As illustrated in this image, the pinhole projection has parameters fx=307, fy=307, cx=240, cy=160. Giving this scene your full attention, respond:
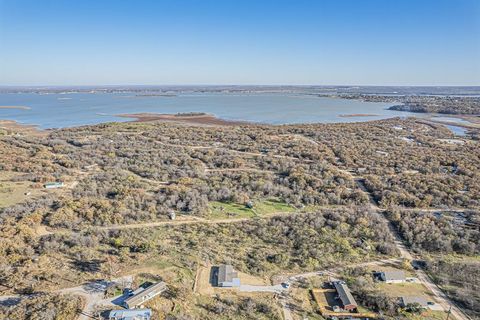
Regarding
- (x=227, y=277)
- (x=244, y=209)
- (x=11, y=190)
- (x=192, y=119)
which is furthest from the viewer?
(x=192, y=119)

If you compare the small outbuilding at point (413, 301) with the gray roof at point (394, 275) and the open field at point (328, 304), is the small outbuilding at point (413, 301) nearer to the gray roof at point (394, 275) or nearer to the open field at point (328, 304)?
the gray roof at point (394, 275)

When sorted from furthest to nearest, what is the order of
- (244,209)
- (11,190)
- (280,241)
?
1. (11,190)
2. (244,209)
3. (280,241)

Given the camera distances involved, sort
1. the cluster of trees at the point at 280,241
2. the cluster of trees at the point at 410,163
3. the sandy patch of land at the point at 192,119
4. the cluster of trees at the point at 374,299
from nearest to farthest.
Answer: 1. the cluster of trees at the point at 374,299
2. the cluster of trees at the point at 280,241
3. the cluster of trees at the point at 410,163
4. the sandy patch of land at the point at 192,119

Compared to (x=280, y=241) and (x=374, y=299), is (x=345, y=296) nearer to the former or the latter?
(x=374, y=299)

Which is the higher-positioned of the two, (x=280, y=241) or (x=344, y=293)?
(x=280, y=241)

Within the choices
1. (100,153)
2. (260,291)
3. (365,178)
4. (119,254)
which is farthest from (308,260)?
(100,153)

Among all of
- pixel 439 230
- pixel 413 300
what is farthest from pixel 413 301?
pixel 439 230

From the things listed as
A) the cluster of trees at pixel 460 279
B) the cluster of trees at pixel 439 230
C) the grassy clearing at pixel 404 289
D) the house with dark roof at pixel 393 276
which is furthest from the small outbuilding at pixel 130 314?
the cluster of trees at pixel 439 230
